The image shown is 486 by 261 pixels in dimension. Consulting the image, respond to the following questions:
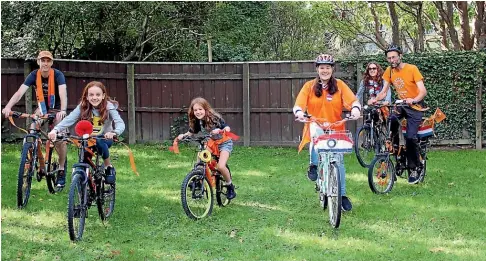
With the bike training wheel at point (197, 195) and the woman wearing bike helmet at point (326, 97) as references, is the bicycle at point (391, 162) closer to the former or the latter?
the woman wearing bike helmet at point (326, 97)

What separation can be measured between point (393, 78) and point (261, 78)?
15.6 ft

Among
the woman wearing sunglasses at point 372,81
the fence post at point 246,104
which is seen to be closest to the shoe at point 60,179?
the woman wearing sunglasses at point 372,81

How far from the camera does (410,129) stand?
807 cm

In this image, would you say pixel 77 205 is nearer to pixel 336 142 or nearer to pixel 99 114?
pixel 99 114

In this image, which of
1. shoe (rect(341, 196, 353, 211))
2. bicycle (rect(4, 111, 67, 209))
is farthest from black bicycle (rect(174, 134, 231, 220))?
bicycle (rect(4, 111, 67, 209))

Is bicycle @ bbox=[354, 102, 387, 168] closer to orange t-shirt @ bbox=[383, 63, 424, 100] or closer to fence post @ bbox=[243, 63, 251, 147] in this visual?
orange t-shirt @ bbox=[383, 63, 424, 100]

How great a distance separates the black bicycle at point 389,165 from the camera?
25.5 feet

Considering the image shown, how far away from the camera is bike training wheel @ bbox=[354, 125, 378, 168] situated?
9604 millimetres

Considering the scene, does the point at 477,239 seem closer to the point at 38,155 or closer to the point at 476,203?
the point at 476,203

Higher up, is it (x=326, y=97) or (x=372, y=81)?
(x=372, y=81)

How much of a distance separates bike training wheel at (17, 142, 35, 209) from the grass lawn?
0.12m

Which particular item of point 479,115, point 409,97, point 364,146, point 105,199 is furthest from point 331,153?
point 479,115

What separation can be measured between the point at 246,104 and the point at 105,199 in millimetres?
6575

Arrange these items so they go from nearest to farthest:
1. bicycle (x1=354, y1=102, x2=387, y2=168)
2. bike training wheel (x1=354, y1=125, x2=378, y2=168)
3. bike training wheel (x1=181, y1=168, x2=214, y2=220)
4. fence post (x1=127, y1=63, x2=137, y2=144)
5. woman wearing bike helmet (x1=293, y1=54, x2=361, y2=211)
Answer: bike training wheel (x1=181, y1=168, x2=214, y2=220)
woman wearing bike helmet (x1=293, y1=54, x2=361, y2=211)
bicycle (x1=354, y1=102, x2=387, y2=168)
bike training wheel (x1=354, y1=125, x2=378, y2=168)
fence post (x1=127, y1=63, x2=137, y2=144)
